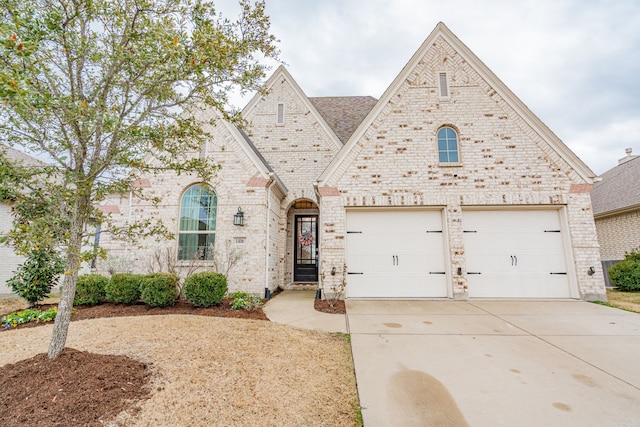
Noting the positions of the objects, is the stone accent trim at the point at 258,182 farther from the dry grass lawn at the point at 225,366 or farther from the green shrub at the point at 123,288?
the dry grass lawn at the point at 225,366

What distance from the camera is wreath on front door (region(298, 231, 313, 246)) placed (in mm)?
11422

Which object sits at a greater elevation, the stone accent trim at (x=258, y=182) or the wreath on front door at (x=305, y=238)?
the stone accent trim at (x=258, y=182)

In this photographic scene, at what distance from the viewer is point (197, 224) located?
8.64m

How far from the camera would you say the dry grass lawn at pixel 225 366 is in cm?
241

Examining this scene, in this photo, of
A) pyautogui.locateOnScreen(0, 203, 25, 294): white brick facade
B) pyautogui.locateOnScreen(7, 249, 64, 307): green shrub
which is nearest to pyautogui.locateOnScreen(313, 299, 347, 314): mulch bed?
pyautogui.locateOnScreen(7, 249, 64, 307): green shrub

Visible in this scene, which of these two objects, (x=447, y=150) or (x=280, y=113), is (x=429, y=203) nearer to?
(x=447, y=150)

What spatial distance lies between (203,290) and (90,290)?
10.1 feet

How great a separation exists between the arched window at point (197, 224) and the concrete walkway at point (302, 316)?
2742mm

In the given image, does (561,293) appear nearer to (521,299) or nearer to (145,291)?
(521,299)

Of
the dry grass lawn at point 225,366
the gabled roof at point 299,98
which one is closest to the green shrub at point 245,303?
the dry grass lawn at point 225,366

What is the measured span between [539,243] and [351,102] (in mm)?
10608

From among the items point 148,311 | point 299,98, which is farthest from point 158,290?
point 299,98

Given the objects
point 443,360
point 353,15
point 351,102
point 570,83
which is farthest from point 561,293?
point 570,83

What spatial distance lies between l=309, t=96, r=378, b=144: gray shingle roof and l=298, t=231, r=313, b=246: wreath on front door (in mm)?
4246
